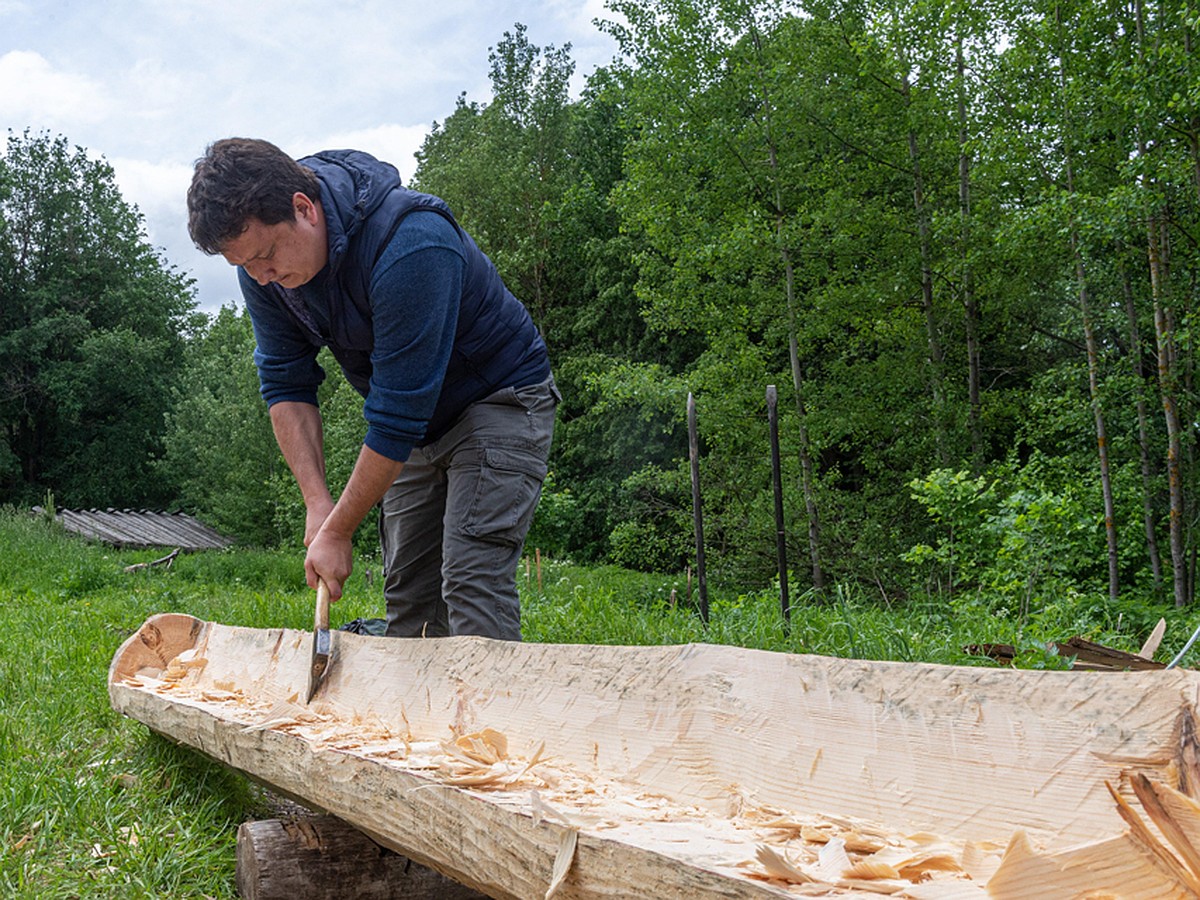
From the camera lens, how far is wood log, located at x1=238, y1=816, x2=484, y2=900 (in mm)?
2201

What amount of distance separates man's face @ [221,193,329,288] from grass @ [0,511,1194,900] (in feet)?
4.69

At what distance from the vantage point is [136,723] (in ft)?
11.1

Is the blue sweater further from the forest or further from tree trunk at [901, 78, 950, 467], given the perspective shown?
tree trunk at [901, 78, 950, 467]

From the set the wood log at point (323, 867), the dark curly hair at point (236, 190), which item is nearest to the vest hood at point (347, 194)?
the dark curly hair at point (236, 190)

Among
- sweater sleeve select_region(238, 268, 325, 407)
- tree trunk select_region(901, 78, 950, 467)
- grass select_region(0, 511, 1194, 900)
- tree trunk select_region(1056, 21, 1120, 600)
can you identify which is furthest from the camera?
tree trunk select_region(901, 78, 950, 467)

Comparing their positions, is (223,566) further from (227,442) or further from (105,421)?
(105,421)

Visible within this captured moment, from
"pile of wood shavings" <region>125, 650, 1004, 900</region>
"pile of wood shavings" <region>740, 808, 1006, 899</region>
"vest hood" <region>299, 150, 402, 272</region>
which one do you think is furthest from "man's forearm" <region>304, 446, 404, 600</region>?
"pile of wood shavings" <region>740, 808, 1006, 899</region>

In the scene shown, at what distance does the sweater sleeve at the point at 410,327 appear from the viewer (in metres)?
2.58

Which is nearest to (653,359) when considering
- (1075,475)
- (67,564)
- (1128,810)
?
(1075,475)

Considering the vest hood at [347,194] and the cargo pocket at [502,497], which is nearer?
the vest hood at [347,194]

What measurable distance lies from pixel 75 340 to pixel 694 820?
3234 cm

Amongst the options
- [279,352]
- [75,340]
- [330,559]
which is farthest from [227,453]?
[330,559]

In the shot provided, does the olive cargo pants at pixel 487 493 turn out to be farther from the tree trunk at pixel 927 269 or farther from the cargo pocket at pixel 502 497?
the tree trunk at pixel 927 269

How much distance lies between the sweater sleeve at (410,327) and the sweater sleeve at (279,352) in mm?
643
